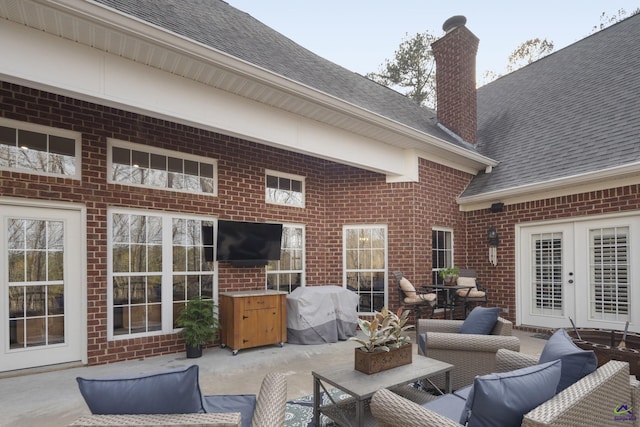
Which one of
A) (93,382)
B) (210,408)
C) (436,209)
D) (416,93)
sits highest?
(416,93)

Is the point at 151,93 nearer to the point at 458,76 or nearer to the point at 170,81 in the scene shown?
the point at 170,81

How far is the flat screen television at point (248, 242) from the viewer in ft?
17.5

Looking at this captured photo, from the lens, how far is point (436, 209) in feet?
22.2

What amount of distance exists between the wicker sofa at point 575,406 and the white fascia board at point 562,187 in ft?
12.8

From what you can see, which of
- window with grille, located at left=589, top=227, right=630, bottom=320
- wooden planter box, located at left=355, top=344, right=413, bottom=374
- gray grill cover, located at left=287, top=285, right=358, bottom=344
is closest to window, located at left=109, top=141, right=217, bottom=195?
gray grill cover, located at left=287, top=285, right=358, bottom=344

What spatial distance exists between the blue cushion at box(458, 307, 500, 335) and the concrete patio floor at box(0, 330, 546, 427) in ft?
5.59

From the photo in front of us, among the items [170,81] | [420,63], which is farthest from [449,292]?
[420,63]

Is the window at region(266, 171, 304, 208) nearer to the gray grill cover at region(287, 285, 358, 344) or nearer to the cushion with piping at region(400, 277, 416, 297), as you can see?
the gray grill cover at region(287, 285, 358, 344)

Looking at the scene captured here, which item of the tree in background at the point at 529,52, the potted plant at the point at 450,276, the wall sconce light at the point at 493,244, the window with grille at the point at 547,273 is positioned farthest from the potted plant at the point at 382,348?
the tree in background at the point at 529,52

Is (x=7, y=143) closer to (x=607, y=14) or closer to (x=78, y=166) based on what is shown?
(x=78, y=166)

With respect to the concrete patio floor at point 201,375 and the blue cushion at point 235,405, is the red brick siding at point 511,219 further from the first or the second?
the blue cushion at point 235,405

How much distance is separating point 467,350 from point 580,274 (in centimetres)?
367

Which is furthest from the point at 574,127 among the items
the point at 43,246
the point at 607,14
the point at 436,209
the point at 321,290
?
the point at 607,14

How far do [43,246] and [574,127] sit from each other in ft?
27.6
